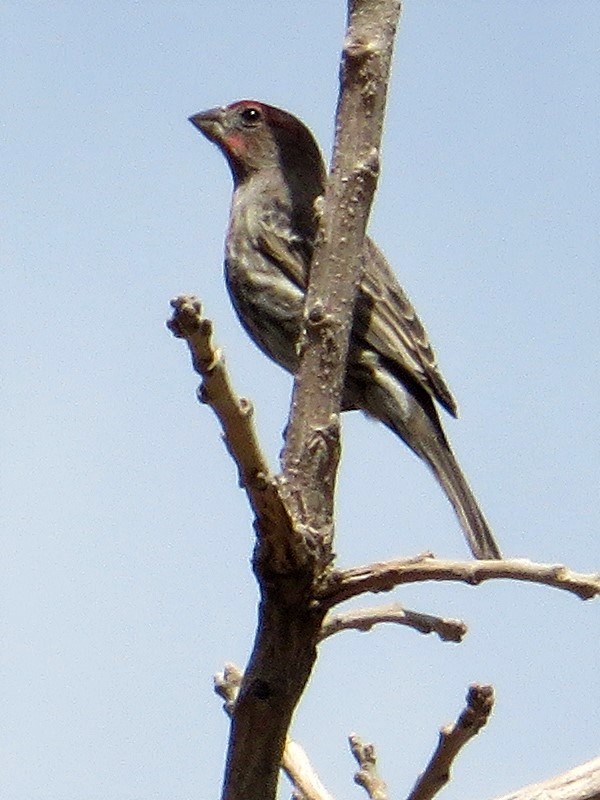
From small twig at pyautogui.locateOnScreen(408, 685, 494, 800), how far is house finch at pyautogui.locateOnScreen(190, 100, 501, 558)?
204cm

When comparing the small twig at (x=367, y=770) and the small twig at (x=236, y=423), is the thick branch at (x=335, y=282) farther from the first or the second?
the small twig at (x=367, y=770)

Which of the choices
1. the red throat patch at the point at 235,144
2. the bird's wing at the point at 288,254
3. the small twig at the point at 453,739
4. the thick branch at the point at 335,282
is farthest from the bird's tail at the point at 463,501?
the thick branch at the point at 335,282

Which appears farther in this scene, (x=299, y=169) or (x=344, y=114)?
(x=299, y=169)

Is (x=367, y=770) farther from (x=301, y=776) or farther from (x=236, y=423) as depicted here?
(x=236, y=423)

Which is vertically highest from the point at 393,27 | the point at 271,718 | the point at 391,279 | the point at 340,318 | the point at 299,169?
the point at 299,169

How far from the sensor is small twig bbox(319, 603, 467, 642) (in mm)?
3484

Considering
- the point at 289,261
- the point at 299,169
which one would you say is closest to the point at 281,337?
the point at 289,261

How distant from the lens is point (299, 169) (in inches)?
279

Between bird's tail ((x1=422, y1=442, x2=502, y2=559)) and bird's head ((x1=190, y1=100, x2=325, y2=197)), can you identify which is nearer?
bird's tail ((x1=422, y1=442, x2=502, y2=559))

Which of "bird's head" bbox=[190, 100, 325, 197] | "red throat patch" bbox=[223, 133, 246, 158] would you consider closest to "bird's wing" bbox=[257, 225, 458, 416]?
"bird's head" bbox=[190, 100, 325, 197]

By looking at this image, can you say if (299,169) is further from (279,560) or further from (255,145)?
(279,560)

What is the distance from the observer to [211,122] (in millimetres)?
7395

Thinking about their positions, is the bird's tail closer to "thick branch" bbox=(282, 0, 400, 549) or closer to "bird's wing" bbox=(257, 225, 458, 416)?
"bird's wing" bbox=(257, 225, 458, 416)

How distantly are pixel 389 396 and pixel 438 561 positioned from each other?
2808mm
